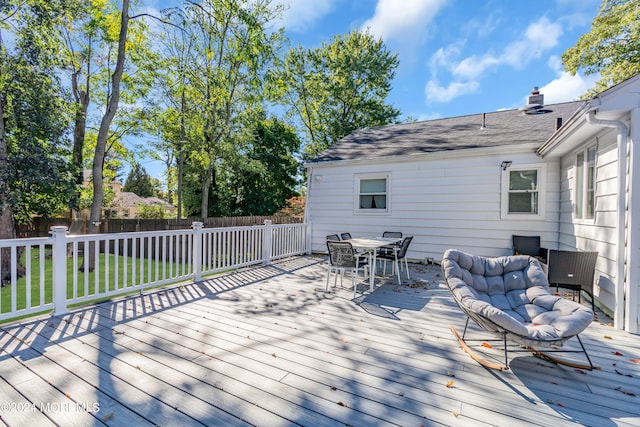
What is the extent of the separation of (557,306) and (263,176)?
14.2 meters

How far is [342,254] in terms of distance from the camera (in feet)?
15.3

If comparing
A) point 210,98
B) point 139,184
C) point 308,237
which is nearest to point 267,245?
point 308,237

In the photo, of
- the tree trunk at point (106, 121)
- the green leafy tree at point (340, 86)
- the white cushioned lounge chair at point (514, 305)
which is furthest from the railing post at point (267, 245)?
the green leafy tree at point (340, 86)

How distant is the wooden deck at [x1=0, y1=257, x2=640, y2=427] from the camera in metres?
1.89

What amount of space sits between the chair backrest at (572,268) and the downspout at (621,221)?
0.49 m

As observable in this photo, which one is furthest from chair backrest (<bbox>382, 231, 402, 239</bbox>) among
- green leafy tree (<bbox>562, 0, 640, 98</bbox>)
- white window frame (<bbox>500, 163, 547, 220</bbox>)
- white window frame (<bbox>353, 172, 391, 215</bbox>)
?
green leafy tree (<bbox>562, 0, 640, 98</bbox>)

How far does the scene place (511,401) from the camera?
6.73 ft

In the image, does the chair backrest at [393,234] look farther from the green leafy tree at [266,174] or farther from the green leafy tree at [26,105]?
the green leafy tree at [266,174]

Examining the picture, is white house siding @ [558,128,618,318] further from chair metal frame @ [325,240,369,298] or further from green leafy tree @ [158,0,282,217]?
green leafy tree @ [158,0,282,217]

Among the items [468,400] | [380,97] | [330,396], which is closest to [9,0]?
[330,396]

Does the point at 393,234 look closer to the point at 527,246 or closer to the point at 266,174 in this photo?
the point at 527,246

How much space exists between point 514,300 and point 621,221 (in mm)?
1612

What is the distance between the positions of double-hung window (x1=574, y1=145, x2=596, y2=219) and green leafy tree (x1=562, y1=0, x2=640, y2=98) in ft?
33.1

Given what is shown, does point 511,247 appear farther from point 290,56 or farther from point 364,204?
point 290,56
